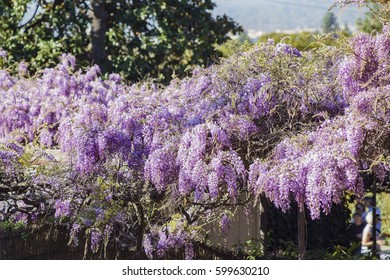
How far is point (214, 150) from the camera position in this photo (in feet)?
29.9

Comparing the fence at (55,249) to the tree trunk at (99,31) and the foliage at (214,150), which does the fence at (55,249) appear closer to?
the foliage at (214,150)

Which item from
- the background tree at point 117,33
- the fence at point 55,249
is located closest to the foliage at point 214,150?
the fence at point 55,249

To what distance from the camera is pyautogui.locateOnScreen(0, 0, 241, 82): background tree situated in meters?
19.1

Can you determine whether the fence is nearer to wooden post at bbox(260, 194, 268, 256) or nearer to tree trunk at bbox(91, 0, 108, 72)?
wooden post at bbox(260, 194, 268, 256)

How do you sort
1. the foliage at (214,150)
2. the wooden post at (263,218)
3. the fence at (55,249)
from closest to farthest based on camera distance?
the foliage at (214,150)
the fence at (55,249)
the wooden post at (263,218)

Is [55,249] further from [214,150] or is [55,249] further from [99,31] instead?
[99,31]

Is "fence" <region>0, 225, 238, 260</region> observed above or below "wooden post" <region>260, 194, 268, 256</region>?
below

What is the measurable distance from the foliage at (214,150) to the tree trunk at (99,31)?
8.50 m

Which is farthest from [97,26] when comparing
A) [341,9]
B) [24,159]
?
[341,9]

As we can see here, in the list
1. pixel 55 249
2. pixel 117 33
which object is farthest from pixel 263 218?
pixel 117 33

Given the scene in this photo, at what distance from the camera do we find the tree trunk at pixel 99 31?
1942 cm

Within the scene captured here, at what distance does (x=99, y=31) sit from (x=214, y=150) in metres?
11.1

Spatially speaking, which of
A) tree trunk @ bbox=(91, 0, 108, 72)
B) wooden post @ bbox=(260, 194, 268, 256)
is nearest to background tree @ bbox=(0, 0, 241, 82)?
tree trunk @ bbox=(91, 0, 108, 72)

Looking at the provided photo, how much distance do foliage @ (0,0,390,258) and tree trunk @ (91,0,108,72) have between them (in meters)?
8.50
